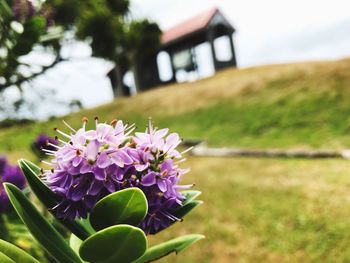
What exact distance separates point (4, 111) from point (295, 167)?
5693mm

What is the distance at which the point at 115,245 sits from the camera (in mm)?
1253

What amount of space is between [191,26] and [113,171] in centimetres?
2201

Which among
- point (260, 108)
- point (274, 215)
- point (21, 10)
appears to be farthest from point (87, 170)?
point (260, 108)

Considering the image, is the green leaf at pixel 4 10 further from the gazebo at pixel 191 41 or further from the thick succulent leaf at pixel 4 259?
the gazebo at pixel 191 41

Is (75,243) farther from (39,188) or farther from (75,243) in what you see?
(39,188)

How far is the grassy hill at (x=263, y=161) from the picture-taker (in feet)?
17.6

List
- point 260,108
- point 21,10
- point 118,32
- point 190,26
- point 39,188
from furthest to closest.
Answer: point 190,26, point 118,32, point 260,108, point 21,10, point 39,188

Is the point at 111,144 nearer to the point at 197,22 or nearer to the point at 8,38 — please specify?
the point at 8,38

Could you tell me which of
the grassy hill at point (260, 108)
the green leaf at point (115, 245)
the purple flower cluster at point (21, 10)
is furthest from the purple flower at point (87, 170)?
the grassy hill at point (260, 108)

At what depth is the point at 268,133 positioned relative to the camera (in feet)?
37.6

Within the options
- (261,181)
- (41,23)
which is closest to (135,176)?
(41,23)

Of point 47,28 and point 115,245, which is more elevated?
point 47,28

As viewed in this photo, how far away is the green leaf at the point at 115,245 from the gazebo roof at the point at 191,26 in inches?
826

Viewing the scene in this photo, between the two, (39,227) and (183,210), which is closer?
(39,227)
